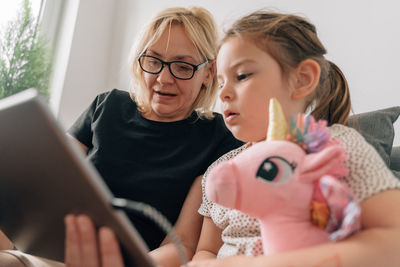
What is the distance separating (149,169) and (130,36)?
1486mm

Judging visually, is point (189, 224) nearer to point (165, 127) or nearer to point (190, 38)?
point (165, 127)

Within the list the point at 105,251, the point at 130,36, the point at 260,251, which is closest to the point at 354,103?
Answer: the point at 260,251

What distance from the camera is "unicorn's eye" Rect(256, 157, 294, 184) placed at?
1.86 feet

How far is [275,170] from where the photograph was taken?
1.86 ft

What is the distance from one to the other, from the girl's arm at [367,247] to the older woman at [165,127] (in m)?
0.62

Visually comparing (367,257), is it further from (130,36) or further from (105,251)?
(130,36)

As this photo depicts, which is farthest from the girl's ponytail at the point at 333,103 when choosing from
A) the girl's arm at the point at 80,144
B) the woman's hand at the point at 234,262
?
the girl's arm at the point at 80,144

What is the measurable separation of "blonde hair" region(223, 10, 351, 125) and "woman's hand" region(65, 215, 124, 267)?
1.69 ft

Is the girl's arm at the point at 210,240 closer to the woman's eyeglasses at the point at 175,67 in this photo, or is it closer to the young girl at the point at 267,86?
the young girl at the point at 267,86

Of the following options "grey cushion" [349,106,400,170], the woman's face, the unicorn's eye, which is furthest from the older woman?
the unicorn's eye

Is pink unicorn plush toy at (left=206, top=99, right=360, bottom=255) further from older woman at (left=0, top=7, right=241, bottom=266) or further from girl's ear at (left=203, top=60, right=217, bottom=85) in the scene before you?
girl's ear at (left=203, top=60, right=217, bottom=85)

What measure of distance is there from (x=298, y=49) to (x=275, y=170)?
0.39 m

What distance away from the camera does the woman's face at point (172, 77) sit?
1.29m

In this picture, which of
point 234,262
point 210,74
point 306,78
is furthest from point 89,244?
point 210,74
